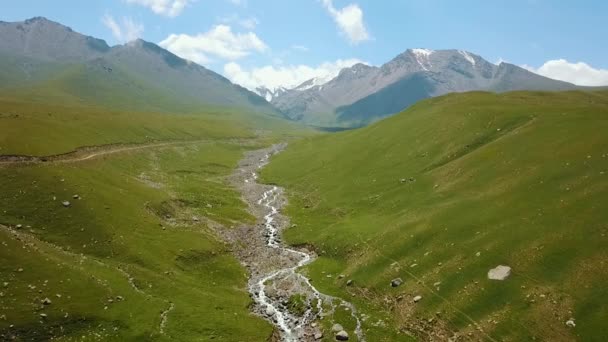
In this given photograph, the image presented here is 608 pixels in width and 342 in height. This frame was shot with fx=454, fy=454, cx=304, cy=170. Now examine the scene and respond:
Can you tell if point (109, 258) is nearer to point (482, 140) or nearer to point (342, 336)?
point (342, 336)

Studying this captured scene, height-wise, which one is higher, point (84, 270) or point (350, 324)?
point (84, 270)

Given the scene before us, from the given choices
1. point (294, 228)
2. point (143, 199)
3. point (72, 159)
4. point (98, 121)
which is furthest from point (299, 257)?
point (98, 121)

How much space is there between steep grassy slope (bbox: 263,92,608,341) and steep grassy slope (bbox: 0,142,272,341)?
1319cm

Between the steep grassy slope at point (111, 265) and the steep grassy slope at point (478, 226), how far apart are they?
43.3 ft

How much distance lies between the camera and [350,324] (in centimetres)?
4319

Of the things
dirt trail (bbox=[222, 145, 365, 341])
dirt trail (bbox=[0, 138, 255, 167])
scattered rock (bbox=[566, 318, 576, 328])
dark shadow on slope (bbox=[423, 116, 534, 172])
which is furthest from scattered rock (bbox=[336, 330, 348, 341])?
dirt trail (bbox=[0, 138, 255, 167])

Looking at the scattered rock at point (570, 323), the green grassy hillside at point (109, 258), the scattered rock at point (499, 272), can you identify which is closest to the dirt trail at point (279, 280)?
the green grassy hillside at point (109, 258)

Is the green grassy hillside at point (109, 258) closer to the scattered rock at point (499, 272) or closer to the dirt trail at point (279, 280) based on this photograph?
the dirt trail at point (279, 280)

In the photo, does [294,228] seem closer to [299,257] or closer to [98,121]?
[299,257]

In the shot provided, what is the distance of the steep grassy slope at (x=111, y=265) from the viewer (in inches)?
1521

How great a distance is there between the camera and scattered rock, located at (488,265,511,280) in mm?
42656

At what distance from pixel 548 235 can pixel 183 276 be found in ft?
130

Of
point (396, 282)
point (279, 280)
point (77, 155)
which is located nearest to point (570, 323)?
point (396, 282)

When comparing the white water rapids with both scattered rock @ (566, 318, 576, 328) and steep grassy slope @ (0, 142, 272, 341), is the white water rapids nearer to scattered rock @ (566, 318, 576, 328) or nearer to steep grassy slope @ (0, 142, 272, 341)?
steep grassy slope @ (0, 142, 272, 341)
